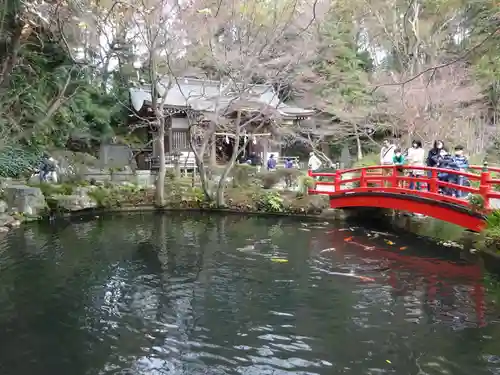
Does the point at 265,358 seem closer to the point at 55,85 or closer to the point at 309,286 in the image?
the point at 309,286

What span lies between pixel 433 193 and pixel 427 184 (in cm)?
104

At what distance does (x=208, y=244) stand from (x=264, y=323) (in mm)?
5266

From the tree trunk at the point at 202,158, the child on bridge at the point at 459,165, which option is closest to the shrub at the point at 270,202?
the tree trunk at the point at 202,158

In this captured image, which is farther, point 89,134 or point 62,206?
point 89,134

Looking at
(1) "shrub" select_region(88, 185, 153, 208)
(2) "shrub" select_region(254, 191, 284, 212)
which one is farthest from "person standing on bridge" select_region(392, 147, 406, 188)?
(1) "shrub" select_region(88, 185, 153, 208)

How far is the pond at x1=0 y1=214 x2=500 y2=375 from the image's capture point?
222 inches

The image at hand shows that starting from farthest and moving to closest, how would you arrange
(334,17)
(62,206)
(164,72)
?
(334,17)
(164,72)
(62,206)

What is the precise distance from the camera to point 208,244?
11875 millimetres

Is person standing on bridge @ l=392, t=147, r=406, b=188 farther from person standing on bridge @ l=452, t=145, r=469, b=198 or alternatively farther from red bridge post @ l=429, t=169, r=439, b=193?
person standing on bridge @ l=452, t=145, r=469, b=198

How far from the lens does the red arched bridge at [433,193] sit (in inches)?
384

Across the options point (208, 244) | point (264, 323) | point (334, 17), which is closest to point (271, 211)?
point (208, 244)

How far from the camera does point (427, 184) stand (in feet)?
40.0

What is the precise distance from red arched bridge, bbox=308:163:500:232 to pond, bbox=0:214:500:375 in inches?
38.3

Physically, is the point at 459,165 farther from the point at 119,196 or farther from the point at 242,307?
the point at 119,196
